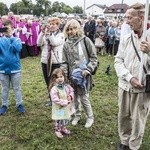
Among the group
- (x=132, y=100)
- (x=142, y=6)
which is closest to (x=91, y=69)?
(x=132, y=100)

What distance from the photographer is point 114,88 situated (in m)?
8.15

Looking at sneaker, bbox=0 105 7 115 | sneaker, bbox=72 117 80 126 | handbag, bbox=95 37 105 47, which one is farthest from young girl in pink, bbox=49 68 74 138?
handbag, bbox=95 37 105 47

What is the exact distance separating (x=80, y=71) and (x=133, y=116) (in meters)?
1.17

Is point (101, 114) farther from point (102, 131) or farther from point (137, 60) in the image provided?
point (137, 60)

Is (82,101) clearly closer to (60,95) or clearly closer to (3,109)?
(60,95)

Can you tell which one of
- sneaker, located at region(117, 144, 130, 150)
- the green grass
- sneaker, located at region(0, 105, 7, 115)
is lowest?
the green grass

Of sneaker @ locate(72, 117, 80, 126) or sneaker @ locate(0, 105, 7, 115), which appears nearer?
sneaker @ locate(72, 117, 80, 126)

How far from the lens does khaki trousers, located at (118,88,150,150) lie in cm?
402

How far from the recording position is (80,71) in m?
4.83

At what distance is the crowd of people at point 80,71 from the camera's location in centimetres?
389

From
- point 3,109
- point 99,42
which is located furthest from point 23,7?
point 3,109

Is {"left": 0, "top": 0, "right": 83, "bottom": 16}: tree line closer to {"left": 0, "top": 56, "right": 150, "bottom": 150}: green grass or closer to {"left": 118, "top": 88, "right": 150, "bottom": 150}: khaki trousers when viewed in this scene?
{"left": 0, "top": 56, "right": 150, "bottom": 150}: green grass

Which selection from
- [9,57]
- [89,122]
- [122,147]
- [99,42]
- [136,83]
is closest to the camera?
[136,83]

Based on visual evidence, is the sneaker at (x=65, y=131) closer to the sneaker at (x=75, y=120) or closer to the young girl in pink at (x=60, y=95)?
the young girl in pink at (x=60, y=95)
